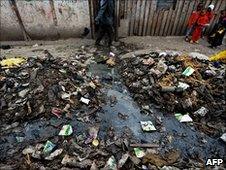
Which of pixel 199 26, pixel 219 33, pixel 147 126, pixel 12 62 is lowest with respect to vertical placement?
pixel 147 126

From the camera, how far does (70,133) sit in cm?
446

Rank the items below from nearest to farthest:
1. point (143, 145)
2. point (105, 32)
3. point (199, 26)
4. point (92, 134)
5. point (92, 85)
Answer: point (143, 145), point (92, 134), point (92, 85), point (105, 32), point (199, 26)

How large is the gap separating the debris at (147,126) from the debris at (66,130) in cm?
139

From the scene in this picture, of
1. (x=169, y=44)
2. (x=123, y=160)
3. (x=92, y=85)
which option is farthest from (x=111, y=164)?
(x=169, y=44)

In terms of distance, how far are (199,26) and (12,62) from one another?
230 inches

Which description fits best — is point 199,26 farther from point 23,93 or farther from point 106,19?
point 23,93

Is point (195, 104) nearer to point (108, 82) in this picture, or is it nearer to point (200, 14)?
point (108, 82)

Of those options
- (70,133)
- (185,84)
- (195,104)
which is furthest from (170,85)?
(70,133)

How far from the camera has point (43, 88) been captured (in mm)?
5262

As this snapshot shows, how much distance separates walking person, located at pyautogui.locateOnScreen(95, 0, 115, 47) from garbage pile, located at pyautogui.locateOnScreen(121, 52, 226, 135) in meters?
1.29

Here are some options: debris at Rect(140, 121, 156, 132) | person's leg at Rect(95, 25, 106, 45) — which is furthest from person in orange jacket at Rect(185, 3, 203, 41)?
debris at Rect(140, 121, 156, 132)

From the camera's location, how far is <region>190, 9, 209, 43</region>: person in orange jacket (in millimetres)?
7625

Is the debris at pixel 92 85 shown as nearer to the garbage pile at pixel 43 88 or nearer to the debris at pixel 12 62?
the garbage pile at pixel 43 88

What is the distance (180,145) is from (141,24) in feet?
15.6
